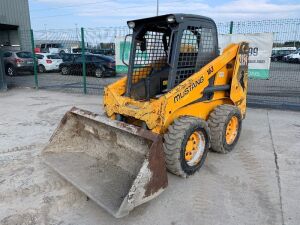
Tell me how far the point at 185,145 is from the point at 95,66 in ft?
44.5

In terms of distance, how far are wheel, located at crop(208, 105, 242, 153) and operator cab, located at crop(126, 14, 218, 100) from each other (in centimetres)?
81

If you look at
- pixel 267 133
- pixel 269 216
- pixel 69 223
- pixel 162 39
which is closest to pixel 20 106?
pixel 162 39

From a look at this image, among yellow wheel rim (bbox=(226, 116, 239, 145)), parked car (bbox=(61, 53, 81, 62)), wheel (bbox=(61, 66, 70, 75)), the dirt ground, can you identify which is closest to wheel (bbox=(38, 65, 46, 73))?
parked car (bbox=(61, 53, 81, 62))

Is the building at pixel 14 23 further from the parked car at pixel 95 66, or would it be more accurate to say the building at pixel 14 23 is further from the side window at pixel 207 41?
the side window at pixel 207 41

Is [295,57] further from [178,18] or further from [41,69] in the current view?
[178,18]

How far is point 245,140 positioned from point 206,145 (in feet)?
5.64

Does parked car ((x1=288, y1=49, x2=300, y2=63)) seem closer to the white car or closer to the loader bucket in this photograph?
the white car

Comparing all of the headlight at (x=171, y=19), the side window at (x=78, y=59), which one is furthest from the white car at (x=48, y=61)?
the headlight at (x=171, y=19)

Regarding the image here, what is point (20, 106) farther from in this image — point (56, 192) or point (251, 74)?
point (251, 74)

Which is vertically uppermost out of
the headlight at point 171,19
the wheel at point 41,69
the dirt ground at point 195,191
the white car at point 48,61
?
the headlight at point 171,19

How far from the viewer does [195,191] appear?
140 inches

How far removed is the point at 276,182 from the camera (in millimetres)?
3801

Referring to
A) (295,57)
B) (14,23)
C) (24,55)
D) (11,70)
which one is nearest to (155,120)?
(11,70)

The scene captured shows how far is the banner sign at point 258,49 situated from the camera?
7723mm
